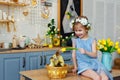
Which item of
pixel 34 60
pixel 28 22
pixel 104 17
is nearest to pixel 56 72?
pixel 34 60

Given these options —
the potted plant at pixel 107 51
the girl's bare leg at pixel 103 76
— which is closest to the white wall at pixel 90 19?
the potted plant at pixel 107 51

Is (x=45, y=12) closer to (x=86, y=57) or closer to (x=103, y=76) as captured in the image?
(x=86, y=57)

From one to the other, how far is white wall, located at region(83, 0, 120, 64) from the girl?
2299 mm

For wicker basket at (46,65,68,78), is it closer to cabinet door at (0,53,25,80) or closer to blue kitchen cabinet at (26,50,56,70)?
cabinet door at (0,53,25,80)

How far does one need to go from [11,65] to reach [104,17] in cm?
A: 270

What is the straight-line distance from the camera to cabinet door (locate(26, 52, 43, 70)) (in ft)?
11.0

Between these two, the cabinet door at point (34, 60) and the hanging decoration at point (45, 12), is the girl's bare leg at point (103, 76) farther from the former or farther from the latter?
the hanging decoration at point (45, 12)

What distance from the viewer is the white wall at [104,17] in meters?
4.68

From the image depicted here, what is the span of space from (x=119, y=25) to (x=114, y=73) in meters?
3.31

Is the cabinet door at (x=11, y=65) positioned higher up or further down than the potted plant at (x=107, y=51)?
further down

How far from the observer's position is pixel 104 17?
16.2ft

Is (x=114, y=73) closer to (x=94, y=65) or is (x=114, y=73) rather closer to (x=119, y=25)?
(x=94, y=65)

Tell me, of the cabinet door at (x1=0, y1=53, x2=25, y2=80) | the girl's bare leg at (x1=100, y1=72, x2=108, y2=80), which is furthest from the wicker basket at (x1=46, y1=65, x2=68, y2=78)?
the cabinet door at (x1=0, y1=53, x2=25, y2=80)

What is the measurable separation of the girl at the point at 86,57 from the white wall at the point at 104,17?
230 cm
